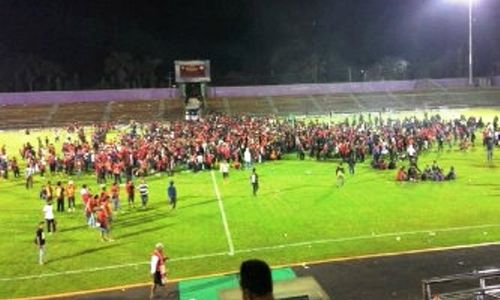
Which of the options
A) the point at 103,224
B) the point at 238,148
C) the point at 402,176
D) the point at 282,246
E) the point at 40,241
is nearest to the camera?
the point at 40,241

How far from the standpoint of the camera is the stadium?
1670 cm

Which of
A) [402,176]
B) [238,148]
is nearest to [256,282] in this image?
[402,176]

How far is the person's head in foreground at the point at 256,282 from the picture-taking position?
15.0ft

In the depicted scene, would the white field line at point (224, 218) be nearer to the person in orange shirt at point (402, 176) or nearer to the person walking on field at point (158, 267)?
the person walking on field at point (158, 267)

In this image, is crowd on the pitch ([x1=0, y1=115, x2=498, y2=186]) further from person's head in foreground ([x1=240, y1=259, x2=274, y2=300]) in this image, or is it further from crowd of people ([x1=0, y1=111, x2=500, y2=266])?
person's head in foreground ([x1=240, y1=259, x2=274, y2=300])

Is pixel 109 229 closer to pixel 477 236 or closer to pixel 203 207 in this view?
pixel 203 207

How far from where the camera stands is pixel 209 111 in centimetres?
7362

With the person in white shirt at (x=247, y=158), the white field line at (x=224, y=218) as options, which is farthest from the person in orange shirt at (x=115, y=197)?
the person in white shirt at (x=247, y=158)

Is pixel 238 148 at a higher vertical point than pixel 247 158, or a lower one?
higher

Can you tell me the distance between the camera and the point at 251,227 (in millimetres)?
23000

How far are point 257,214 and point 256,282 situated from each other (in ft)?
67.7

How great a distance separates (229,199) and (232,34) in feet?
272

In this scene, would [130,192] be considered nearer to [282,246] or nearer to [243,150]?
[282,246]

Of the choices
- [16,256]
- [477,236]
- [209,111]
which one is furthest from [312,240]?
[209,111]
